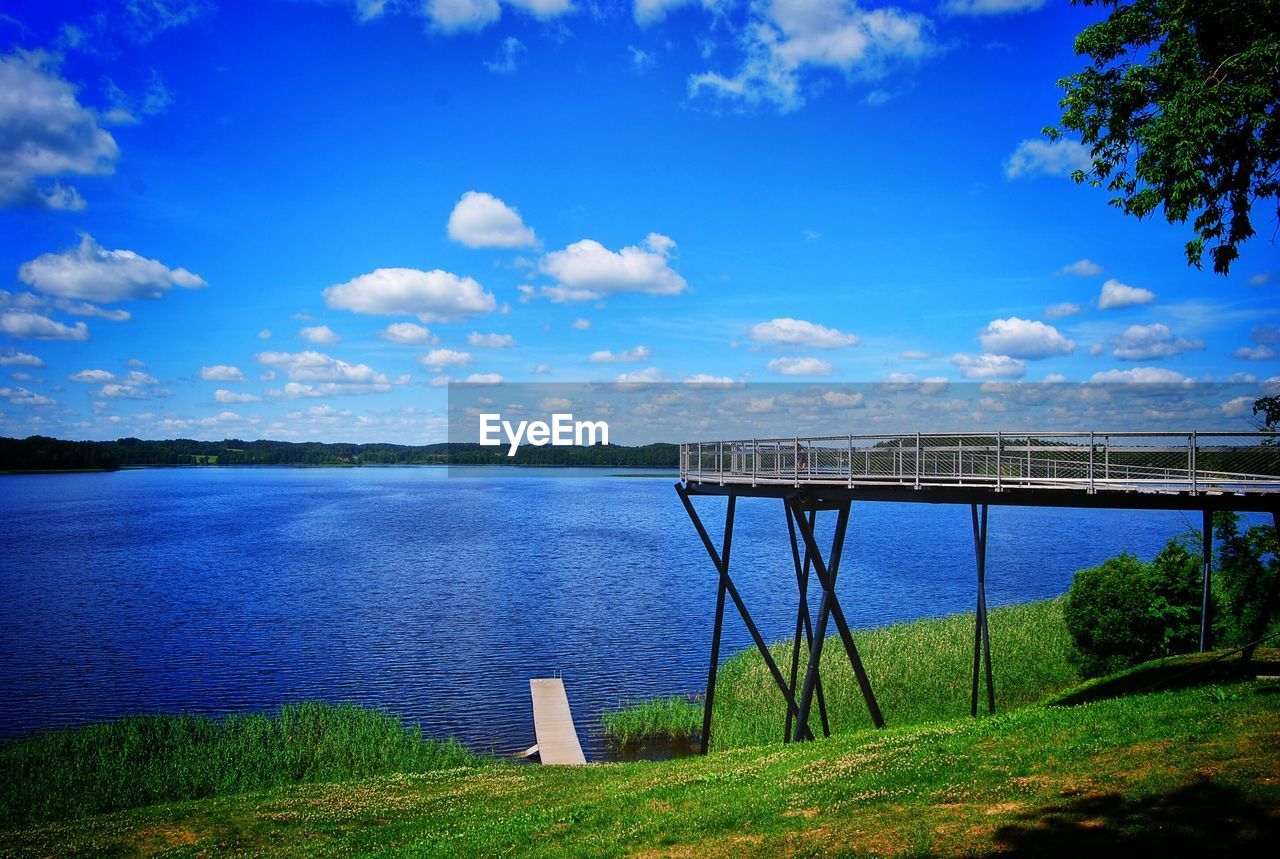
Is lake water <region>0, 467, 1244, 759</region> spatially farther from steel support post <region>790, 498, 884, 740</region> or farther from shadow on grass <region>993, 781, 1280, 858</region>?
shadow on grass <region>993, 781, 1280, 858</region>

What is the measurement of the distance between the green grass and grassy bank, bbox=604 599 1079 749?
7.54 meters

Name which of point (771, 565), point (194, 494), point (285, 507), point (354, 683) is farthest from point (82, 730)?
point (194, 494)

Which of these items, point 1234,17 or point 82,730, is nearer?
point 1234,17

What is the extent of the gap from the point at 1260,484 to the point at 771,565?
172 ft

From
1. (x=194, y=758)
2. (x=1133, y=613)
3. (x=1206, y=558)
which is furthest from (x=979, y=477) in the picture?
(x=194, y=758)

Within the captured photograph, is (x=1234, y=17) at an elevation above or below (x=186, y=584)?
above

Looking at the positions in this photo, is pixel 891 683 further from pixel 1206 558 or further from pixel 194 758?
pixel 194 758

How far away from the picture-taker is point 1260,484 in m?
17.0

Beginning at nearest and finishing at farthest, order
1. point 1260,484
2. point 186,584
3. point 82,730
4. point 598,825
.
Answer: point 598,825
point 1260,484
point 82,730
point 186,584

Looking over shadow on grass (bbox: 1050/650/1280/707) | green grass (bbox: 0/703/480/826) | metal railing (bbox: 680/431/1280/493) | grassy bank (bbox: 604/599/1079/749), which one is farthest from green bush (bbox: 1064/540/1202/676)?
green grass (bbox: 0/703/480/826)

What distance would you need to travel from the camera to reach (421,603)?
5366cm

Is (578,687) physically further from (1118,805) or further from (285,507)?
(285,507)

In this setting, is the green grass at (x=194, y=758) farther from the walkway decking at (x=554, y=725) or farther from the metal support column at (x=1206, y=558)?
the metal support column at (x=1206, y=558)

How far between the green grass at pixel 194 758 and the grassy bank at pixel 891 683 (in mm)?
7542
